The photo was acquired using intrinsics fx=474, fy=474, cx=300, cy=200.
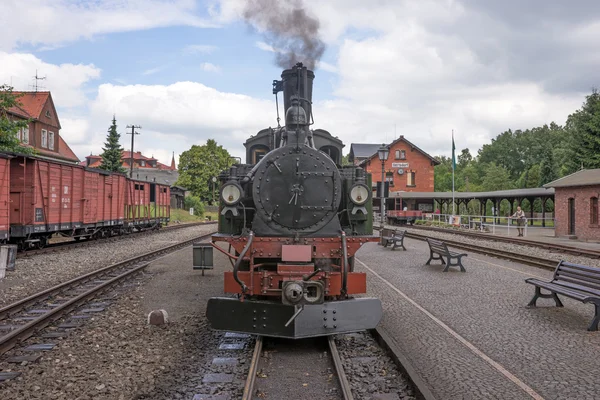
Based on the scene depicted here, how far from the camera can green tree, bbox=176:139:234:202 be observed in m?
64.7

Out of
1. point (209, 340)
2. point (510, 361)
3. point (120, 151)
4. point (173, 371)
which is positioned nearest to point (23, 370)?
point (173, 371)

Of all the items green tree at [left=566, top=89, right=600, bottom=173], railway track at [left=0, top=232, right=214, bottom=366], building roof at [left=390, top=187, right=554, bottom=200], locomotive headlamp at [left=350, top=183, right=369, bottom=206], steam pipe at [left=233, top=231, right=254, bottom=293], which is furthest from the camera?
green tree at [left=566, top=89, right=600, bottom=173]

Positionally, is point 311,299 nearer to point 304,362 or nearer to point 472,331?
point 304,362

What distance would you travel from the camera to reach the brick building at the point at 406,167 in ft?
181

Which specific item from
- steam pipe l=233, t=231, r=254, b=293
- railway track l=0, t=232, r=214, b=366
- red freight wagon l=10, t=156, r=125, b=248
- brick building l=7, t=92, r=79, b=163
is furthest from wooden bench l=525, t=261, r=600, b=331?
brick building l=7, t=92, r=79, b=163

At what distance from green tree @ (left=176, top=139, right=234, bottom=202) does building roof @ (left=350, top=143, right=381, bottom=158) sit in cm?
1743

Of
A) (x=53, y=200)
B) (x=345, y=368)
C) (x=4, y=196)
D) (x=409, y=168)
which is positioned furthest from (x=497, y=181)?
(x=345, y=368)

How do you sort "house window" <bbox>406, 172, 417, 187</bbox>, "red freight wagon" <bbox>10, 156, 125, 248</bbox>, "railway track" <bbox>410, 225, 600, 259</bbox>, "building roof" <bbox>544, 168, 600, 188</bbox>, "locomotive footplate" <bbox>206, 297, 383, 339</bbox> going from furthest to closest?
"house window" <bbox>406, 172, 417, 187</bbox> → "building roof" <bbox>544, 168, 600, 188</bbox> → "railway track" <bbox>410, 225, 600, 259</bbox> → "red freight wagon" <bbox>10, 156, 125, 248</bbox> → "locomotive footplate" <bbox>206, 297, 383, 339</bbox>

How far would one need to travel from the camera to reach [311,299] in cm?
580

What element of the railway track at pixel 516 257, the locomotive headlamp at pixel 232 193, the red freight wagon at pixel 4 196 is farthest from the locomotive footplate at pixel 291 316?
the red freight wagon at pixel 4 196

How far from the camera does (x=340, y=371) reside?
16.3 ft

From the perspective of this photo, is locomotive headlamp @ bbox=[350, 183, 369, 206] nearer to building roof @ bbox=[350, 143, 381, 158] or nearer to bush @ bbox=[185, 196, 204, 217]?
bush @ bbox=[185, 196, 204, 217]

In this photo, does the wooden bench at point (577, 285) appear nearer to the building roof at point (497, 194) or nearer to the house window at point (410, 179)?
Result: the building roof at point (497, 194)

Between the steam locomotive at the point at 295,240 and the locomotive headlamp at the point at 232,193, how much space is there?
13 millimetres
